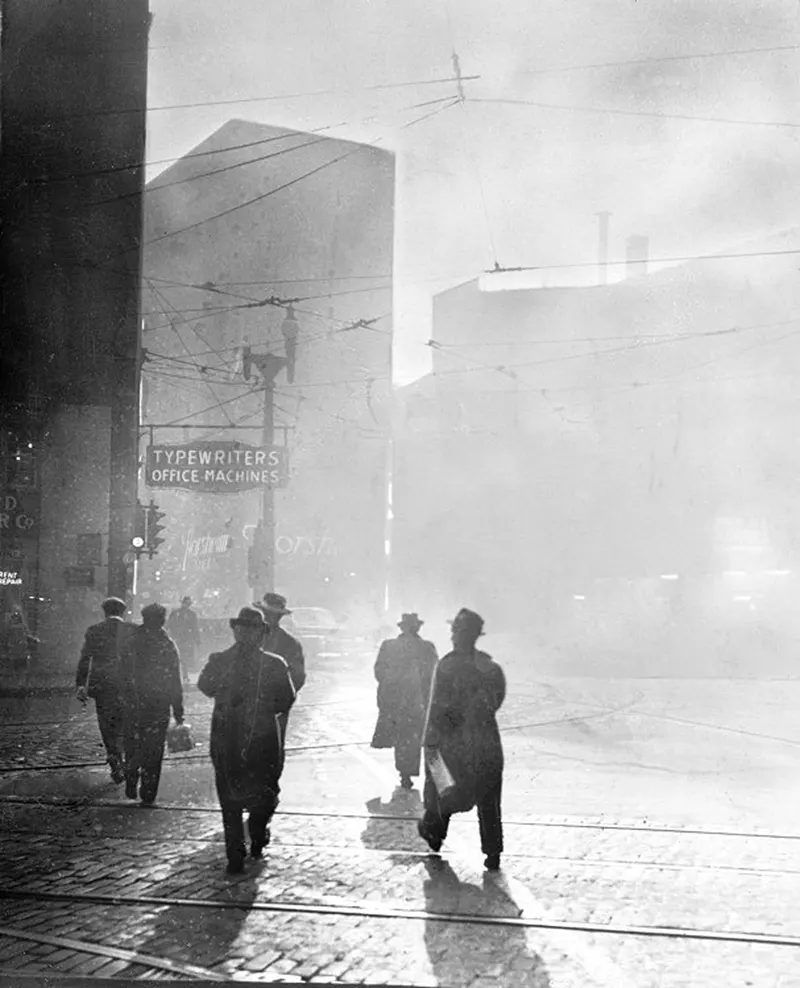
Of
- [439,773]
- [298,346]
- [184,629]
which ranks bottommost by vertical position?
[184,629]

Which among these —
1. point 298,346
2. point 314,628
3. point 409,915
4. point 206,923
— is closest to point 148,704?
point 206,923

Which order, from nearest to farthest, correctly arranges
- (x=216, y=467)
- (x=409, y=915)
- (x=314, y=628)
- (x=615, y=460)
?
(x=409, y=915)
(x=216, y=467)
(x=314, y=628)
(x=615, y=460)

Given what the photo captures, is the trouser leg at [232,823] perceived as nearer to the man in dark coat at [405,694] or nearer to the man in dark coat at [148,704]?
the man in dark coat at [148,704]

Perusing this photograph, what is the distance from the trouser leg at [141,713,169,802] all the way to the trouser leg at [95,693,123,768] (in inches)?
43.4

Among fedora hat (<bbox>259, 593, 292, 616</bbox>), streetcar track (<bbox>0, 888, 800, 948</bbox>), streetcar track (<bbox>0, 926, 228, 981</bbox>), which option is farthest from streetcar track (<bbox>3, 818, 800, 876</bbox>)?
streetcar track (<bbox>0, 926, 228, 981</bbox>)

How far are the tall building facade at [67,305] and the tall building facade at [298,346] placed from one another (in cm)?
2044

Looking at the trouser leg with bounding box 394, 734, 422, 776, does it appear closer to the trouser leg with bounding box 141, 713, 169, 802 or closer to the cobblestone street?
the cobblestone street

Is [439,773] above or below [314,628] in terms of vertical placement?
above

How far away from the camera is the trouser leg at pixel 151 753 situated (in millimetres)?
8947

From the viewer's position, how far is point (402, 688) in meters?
10.1

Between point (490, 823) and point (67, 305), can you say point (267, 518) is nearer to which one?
point (67, 305)

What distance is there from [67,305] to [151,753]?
15211mm

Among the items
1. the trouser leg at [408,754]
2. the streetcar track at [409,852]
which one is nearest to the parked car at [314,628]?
the trouser leg at [408,754]

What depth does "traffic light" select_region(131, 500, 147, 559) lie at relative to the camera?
2055 cm
